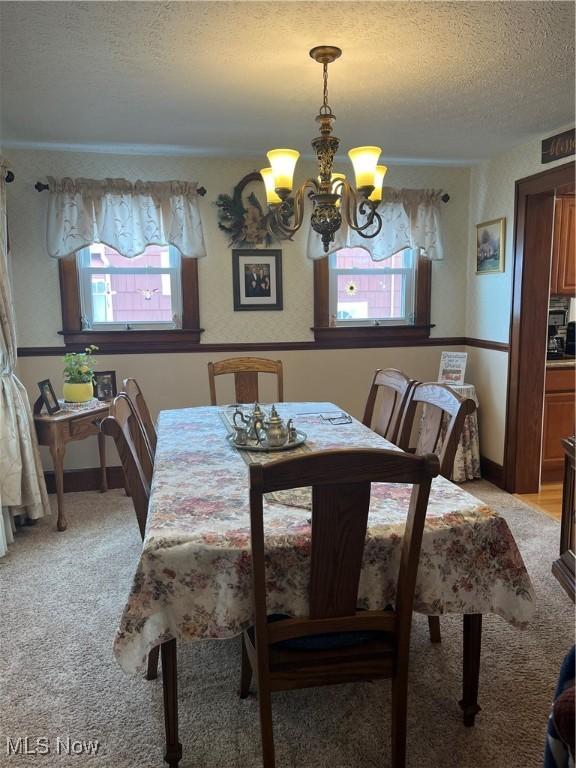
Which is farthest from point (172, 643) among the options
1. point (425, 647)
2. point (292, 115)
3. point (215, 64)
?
point (292, 115)

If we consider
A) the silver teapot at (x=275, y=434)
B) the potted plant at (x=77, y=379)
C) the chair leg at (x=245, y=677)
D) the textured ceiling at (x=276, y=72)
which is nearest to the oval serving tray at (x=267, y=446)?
the silver teapot at (x=275, y=434)

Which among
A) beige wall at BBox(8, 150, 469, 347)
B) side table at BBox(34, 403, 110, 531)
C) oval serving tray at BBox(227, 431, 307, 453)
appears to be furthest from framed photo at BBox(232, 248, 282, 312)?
oval serving tray at BBox(227, 431, 307, 453)

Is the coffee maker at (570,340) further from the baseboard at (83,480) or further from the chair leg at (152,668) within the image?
the chair leg at (152,668)

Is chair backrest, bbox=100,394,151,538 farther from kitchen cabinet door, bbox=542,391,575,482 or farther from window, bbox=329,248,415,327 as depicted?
kitchen cabinet door, bbox=542,391,575,482

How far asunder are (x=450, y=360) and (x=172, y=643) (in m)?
3.38

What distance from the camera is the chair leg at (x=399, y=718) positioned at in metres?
1.58

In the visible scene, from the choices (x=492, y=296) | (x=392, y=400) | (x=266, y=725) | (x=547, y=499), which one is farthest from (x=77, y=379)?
(x=547, y=499)

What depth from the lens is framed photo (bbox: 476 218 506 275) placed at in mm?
4051

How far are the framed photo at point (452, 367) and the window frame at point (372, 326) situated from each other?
24cm

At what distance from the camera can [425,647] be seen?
229cm

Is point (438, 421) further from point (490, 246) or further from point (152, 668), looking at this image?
point (490, 246)

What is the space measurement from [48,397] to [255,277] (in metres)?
1.66

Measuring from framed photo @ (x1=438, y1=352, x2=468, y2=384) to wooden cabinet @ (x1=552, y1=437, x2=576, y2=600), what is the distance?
4.96 feet

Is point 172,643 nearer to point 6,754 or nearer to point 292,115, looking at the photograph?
point 6,754
